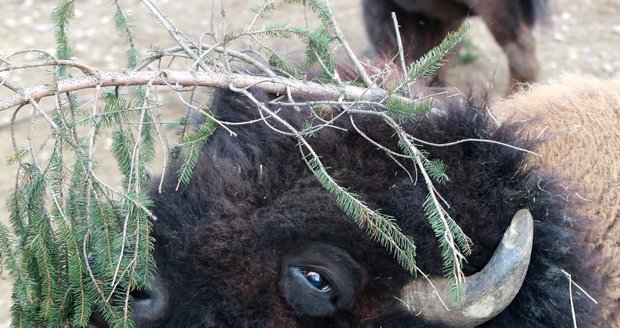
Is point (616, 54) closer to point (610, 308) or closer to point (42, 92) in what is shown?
point (610, 308)

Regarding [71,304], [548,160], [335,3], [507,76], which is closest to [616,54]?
[507,76]

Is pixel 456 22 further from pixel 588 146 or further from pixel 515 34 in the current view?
pixel 588 146

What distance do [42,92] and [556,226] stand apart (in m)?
1.58

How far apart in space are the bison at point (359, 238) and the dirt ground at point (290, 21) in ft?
17.1

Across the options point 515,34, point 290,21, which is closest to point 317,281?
point 515,34

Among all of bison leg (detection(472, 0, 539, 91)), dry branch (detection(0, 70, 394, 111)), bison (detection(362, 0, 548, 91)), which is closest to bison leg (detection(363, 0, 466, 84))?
bison (detection(362, 0, 548, 91))

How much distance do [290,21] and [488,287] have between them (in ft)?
23.5

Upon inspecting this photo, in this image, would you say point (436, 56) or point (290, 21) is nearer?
point (436, 56)

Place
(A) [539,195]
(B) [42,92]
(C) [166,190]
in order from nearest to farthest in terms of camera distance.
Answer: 1. (B) [42,92]
2. (A) [539,195]
3. (C) [166,190]

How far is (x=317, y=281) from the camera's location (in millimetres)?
2256

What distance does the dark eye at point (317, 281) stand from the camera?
2256 millimetres

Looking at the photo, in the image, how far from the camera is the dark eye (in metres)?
2.26

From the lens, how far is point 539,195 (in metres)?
2.31

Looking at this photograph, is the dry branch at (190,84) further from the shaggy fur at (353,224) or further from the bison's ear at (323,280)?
the bison's ear at (323,280)
